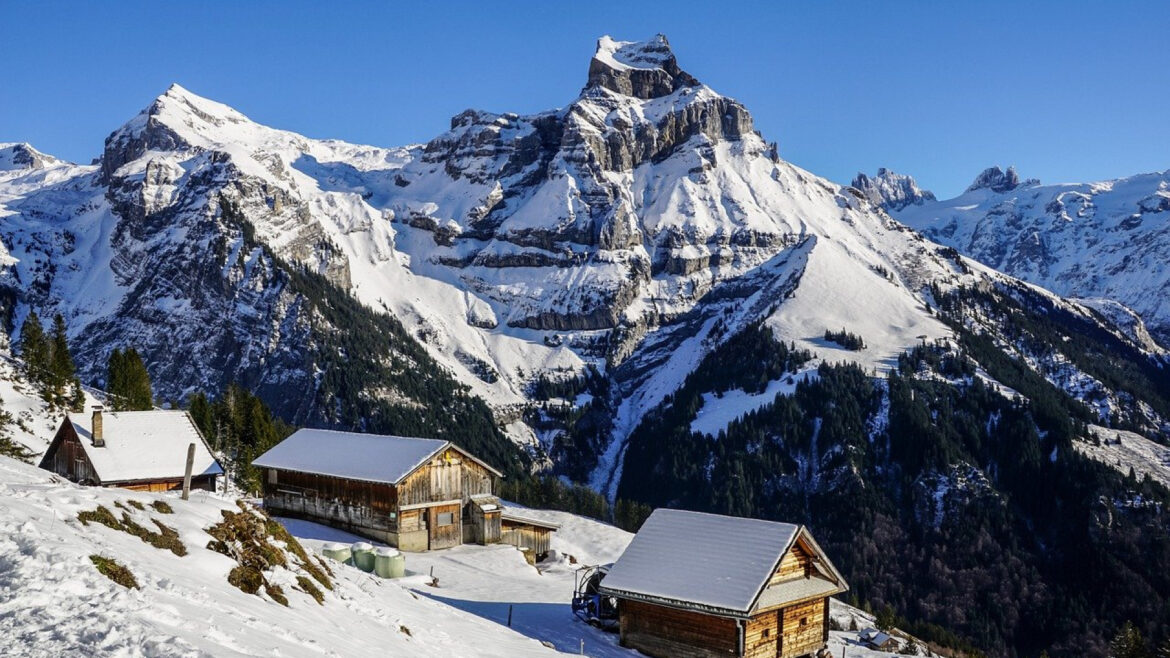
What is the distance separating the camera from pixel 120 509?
20.9 metres

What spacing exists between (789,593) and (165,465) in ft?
137

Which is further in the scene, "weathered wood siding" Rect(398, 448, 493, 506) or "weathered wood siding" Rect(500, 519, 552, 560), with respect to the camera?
"weathered wood siding" Rect(500, 519, 552, 560)

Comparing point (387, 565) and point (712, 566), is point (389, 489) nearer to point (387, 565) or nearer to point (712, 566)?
point (387, 565)

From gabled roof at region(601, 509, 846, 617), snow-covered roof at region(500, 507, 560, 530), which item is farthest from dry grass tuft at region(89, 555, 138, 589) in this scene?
snow-covered roof at region(500, 507, 560, 530)

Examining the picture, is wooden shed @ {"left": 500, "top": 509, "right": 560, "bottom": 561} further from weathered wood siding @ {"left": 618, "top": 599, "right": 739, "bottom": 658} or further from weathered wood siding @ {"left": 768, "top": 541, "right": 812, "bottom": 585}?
weathered wood siding @ {"left": 768, "top": 541, "right": 812, "bottom": 585}

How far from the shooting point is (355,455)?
58.6m

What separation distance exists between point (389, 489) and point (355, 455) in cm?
590

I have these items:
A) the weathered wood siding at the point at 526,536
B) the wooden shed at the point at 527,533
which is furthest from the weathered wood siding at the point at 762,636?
the weathered wood siding at the point at 526,536

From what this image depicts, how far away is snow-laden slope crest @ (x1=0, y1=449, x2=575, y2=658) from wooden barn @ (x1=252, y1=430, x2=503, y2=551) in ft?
90.1

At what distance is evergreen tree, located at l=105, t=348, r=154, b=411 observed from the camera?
282ft

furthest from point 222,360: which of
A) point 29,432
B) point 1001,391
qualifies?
point 1001,391

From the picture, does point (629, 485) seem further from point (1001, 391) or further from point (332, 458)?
point (332, 458)

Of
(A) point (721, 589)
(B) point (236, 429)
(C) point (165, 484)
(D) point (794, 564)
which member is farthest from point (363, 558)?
(B) point (236, 429)

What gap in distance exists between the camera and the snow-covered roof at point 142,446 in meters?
53.0
